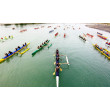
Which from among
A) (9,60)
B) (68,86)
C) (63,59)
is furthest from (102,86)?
(9,60)

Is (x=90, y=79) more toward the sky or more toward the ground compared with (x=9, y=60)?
more toward the ground

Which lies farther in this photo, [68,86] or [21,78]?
[21,78]

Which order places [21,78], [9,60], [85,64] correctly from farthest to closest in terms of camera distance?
[9,60], [85,64], [21,78]

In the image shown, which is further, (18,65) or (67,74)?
(18,65)

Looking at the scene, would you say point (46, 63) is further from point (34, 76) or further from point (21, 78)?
point (21, 78)

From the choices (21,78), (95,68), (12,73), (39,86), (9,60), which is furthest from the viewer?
(9,60)

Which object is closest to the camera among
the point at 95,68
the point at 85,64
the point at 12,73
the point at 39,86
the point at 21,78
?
the point at 39,86

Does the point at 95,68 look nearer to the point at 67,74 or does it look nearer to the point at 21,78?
the point at 67,74

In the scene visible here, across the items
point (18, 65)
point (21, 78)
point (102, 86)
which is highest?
point (18, 65)

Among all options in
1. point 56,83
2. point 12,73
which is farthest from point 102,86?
point 12,73
